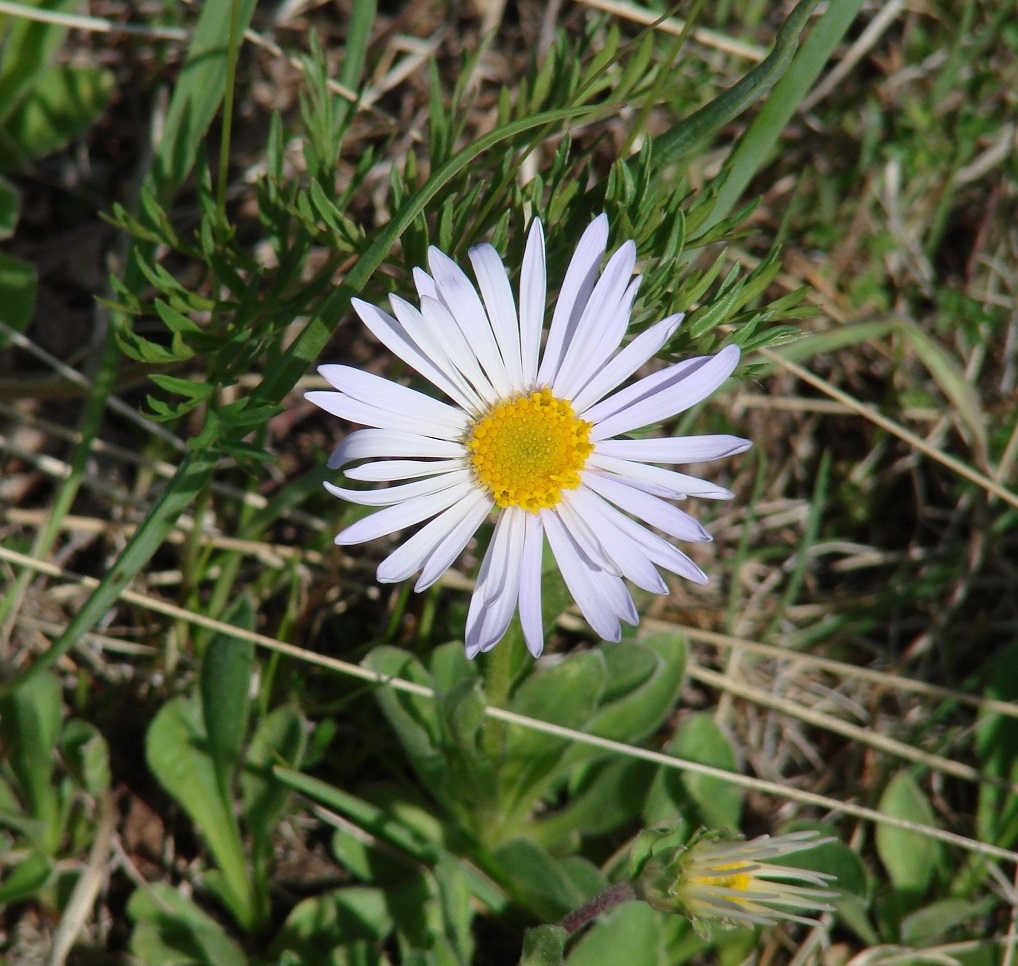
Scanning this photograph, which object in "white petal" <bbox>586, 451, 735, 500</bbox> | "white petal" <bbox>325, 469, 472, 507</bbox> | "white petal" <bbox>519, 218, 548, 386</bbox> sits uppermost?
"white petal" <bbox>519, 218, 548, 386</bbox>

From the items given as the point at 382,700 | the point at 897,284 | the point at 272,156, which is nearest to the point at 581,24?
the point at 897,284

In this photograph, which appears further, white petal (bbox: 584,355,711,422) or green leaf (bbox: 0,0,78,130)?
green leaf (bbox: 0,0,78,130)

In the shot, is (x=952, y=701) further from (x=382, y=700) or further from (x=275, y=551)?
(x=275, y=551)

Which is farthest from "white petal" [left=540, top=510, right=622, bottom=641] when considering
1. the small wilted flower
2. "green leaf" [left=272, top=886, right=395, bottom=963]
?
"green leaf" [left=272, top=886, right=395, bottom=963]

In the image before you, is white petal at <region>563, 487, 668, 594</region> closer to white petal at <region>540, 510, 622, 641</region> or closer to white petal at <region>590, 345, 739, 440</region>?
white petal at <region>540, 510, 622, 641</region>

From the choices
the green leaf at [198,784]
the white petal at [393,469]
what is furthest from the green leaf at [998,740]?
the green leaf at [198,784]

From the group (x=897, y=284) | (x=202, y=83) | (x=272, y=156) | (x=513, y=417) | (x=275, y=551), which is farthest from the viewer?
(x=897, y=284)
